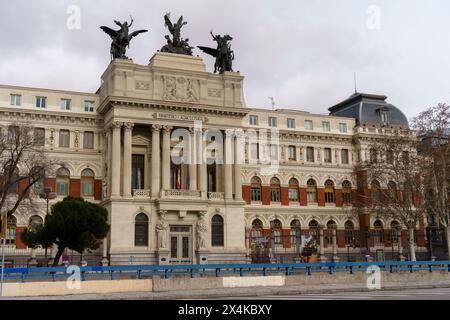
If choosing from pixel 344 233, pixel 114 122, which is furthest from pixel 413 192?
pixel 114 122

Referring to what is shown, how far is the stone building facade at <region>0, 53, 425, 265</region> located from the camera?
50.3 meters

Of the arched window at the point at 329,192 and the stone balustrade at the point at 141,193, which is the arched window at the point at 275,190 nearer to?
the arched window at the point at 329,192

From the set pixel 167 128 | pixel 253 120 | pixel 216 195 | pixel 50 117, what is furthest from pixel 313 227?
pixel 50 117

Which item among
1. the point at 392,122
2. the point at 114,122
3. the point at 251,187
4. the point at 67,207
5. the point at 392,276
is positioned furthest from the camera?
the point at 392,122

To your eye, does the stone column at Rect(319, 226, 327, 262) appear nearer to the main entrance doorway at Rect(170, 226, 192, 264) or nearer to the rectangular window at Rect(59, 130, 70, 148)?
the main entrance doorway at Rect(170, 226, 192, 264)

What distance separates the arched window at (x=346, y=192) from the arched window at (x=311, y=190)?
149 inches

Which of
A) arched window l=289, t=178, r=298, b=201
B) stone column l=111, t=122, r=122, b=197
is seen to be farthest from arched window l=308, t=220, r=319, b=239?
stone column l=111, t=122, r=122, b=197

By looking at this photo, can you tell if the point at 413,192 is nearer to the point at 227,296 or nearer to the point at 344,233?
the point at 344,233

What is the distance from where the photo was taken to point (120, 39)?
2098 inches

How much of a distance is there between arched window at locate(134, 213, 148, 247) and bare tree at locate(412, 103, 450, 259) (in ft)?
86.2

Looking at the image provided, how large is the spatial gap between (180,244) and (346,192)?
23.8 m

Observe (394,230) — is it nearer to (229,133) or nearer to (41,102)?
(229,133)
